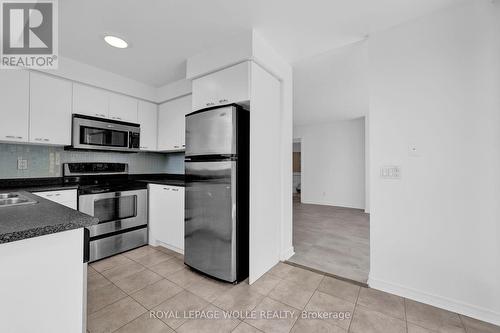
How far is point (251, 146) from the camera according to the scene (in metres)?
2.07

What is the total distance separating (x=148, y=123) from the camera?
3383mm

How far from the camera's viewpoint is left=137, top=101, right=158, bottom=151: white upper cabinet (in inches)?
130

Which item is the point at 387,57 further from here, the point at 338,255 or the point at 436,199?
the point at 338,255

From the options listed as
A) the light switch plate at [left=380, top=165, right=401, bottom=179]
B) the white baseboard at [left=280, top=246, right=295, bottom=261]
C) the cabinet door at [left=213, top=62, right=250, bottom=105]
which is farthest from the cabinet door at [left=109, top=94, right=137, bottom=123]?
the light switch plate at [left=380, top=165, right=401, bottom=179]

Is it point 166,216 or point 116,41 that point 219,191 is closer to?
point 166,216

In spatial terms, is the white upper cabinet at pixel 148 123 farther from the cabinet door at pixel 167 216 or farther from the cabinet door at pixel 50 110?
the cabinet door at pixel 50 110

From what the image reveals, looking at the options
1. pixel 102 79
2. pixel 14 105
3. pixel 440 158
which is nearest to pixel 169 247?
pixel 14 105

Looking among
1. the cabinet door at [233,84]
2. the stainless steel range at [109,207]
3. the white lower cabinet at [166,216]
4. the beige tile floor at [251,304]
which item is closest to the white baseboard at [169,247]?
the white lower cabinet at [166,216]

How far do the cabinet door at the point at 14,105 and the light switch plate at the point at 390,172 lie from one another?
372cm

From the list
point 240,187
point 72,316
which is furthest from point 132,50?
point 72,316

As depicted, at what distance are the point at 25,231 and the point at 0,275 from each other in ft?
0.52

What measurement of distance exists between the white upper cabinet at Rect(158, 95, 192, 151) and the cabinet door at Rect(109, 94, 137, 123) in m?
0.40

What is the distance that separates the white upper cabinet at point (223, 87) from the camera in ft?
6.73

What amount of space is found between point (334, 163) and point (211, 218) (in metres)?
5.17
